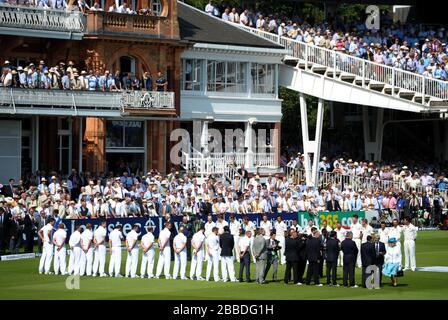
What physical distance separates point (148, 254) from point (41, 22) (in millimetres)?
19522

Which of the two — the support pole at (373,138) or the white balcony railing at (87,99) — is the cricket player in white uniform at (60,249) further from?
the support pole at (373,138)

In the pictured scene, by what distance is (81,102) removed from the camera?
170 ft

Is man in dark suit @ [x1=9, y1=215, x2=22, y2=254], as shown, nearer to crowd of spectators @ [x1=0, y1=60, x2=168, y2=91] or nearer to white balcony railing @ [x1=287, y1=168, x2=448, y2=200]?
crowd of spectators @ [x1=0, y1=60, x2=168, y2=91]

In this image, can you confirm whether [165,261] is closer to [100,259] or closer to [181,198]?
[100,259]

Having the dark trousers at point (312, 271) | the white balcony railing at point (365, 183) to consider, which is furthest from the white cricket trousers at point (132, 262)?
the white balcony railing at point (365, 183)

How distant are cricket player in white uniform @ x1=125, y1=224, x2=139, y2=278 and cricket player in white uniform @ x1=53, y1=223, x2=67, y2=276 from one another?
193 cm

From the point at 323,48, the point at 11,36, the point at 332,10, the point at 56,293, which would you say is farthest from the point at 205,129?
the point at 56,293

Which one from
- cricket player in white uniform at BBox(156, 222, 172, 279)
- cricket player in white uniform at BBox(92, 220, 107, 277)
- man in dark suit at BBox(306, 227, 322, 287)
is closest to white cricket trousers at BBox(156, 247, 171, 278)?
cricket player in white uniform at BBox(156, 222, 172, 279)

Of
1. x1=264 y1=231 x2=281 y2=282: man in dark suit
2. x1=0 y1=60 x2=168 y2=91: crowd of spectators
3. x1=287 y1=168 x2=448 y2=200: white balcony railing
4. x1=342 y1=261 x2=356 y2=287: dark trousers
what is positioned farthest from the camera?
x1=287 y1=168 x2=448 y2=200: white balcony railing

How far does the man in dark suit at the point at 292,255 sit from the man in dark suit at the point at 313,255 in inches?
12.4

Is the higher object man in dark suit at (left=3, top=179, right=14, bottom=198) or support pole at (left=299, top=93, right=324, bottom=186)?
support pole at (left=299, top=93, right=324, bottom=186)

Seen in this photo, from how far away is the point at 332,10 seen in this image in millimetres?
73250

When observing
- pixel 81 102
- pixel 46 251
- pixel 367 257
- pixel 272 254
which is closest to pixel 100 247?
pixel 46 251

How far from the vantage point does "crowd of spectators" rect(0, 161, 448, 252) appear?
44156mm
